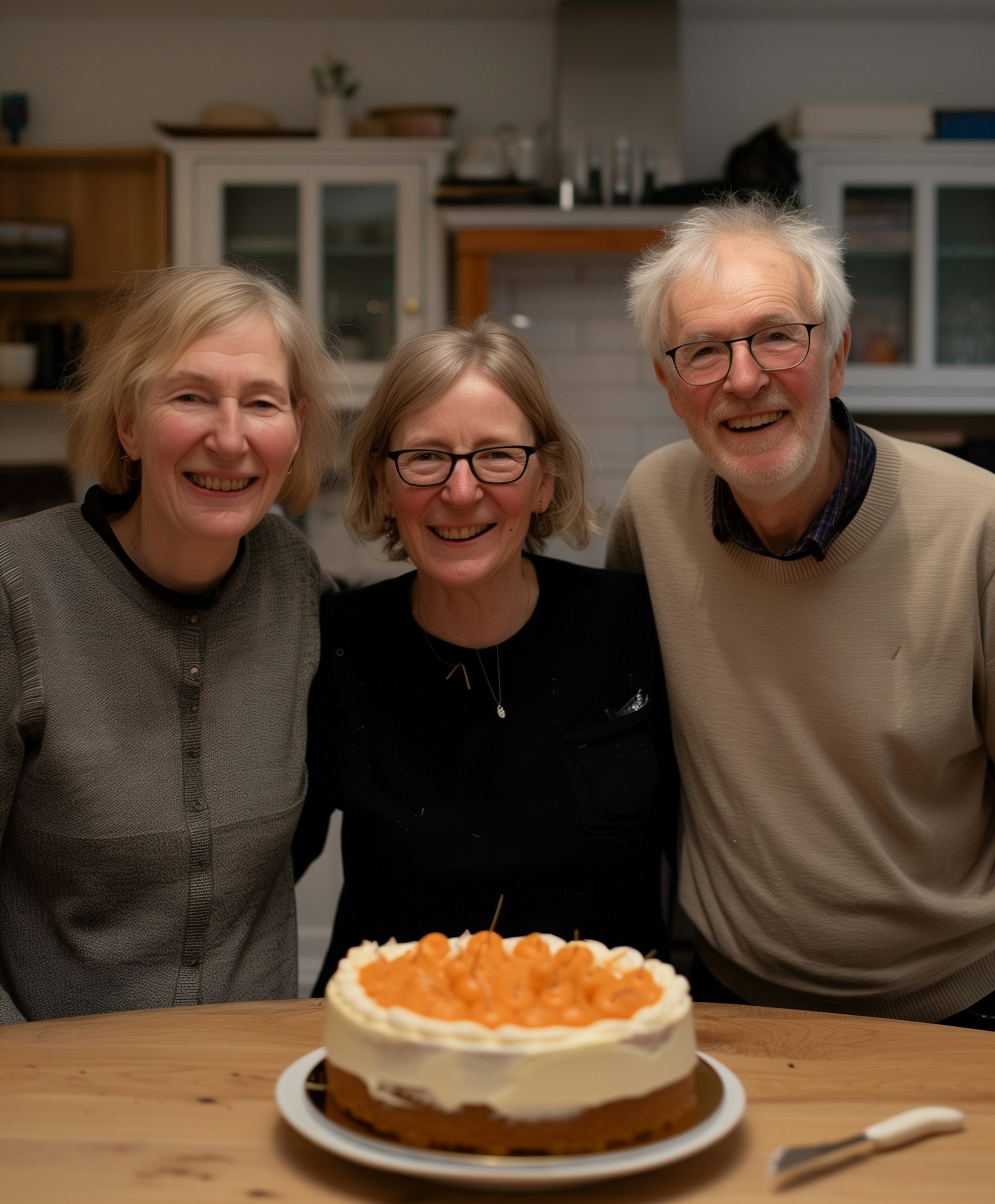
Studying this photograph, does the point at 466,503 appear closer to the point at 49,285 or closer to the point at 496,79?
the point at 49,285

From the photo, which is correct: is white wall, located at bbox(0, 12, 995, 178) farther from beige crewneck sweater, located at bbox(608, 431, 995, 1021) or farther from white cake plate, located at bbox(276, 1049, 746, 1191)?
white cake plate, located at bbox(276, 1049, 746, 1191)

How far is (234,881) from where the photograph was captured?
143 centimetres

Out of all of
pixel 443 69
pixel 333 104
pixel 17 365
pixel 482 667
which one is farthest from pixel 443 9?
pixel 482 667

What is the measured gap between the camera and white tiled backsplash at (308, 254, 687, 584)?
4082 millimetres

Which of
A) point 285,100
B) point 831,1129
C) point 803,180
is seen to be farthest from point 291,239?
point 831,1129

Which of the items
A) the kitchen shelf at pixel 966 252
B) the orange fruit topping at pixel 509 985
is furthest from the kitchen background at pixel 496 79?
the orange fruit topping at pixel 509 985

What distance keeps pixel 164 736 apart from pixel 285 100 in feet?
11.2

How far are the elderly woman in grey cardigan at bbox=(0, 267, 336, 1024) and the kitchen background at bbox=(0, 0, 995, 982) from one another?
8.48 feet

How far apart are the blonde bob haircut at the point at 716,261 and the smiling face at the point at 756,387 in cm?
2

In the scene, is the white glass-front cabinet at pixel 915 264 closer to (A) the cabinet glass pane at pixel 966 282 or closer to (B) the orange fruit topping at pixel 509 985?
(A) the cabinet glass pane at pixel 966 282

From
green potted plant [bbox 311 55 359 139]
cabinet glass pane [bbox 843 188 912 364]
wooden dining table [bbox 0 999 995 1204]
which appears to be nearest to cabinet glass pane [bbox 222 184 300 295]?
green potted plant [bbox 311 55 359 139]

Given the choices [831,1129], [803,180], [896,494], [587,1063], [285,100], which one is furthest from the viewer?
[285,100]

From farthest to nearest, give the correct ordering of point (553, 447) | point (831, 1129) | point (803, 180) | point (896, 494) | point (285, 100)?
point (285, 100), point (803, 180), point (553, 447), point (896, 494), point (831, 1129)

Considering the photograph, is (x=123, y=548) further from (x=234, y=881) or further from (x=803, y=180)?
(x=803, y=180)
